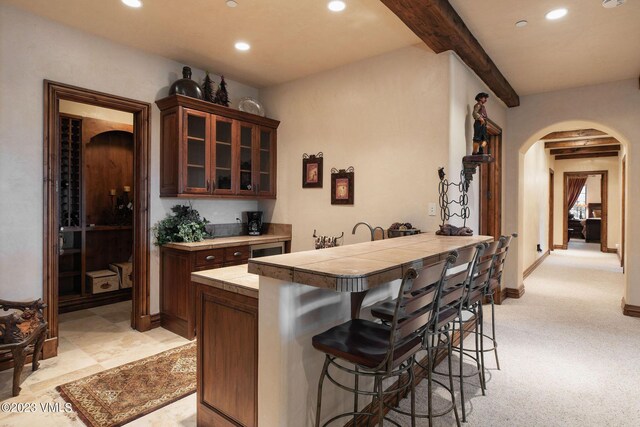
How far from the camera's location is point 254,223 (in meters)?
4.83

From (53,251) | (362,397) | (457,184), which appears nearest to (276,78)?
(457,184)

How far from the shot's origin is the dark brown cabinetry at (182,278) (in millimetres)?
3572

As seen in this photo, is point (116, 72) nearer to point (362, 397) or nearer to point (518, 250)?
point (362, 397)

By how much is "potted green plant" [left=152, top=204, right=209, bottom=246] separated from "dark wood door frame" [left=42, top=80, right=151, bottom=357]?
13 centimetres

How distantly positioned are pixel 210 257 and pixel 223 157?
1.22m

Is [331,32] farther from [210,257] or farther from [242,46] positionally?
[210,257]

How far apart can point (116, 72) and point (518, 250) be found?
5438 mm

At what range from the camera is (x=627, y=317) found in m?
4.31

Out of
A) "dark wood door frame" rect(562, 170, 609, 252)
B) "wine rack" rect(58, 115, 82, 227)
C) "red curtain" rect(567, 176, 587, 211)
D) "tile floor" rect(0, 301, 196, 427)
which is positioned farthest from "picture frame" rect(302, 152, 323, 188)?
"red curtain" rect(567, 176, 587, 211)

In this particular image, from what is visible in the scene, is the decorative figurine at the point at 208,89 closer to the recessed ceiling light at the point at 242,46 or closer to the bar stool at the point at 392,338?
the recessed ceiling light at the point at 242,46

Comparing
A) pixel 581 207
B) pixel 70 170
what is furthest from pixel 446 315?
pixel 581 207

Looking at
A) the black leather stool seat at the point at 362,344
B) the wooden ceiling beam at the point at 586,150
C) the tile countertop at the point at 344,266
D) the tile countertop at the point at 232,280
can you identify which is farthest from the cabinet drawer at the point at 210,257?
the wooden ceiling beam at the point at 586,150

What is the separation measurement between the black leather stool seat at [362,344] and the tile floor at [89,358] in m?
1.20

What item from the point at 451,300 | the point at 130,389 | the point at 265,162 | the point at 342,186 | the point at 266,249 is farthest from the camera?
the point at 265,162
